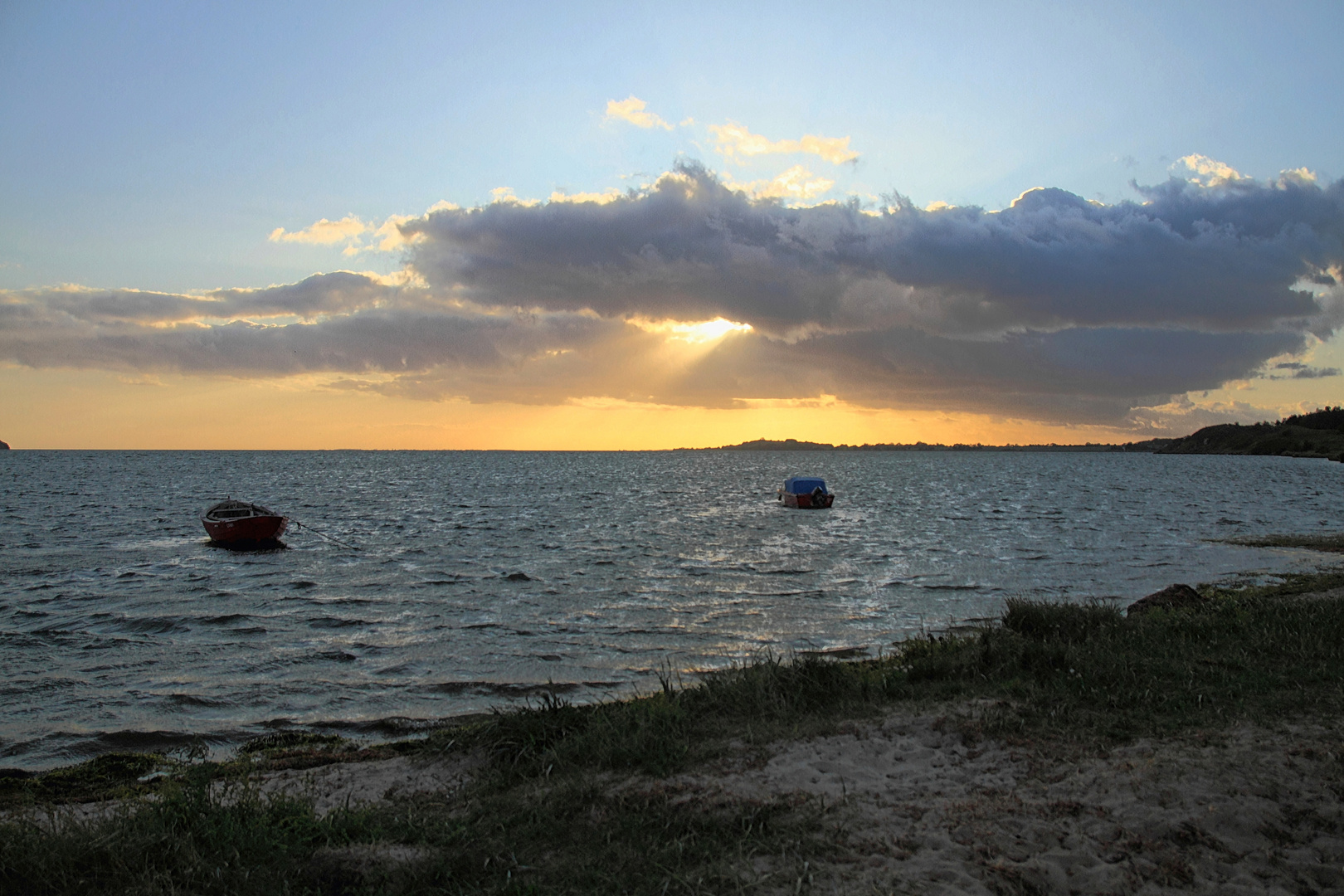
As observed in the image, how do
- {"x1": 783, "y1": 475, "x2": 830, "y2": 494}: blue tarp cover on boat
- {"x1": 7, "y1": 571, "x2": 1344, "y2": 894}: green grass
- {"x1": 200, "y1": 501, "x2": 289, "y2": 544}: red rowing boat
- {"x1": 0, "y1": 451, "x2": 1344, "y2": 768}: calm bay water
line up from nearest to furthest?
1. {"x1": 7, "y1": 571, "x2": 1344, "y2": 894}: green grass
2. {"x1": 0, "y1": 451, "x2": 1344, "y2": 768}: calm bay water
3. {"x1": 200, "y1": 501, "x2": 289, "y2": 544}: red rowing boat
4. {"x1": 783, "y1": 475, "x2": 830, "y2": 494}: blue tarp cover on boat

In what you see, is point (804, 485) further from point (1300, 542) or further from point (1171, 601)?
point (1171, 601)

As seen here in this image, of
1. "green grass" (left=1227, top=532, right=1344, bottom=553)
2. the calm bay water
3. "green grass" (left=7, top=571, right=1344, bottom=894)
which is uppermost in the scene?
"green grass" (left=7, top=571, right=1344, bottom=894)

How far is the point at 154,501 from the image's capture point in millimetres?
64125

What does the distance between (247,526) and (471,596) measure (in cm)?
1809

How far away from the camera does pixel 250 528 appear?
35188 millimetres

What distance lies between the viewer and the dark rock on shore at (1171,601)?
1516cm

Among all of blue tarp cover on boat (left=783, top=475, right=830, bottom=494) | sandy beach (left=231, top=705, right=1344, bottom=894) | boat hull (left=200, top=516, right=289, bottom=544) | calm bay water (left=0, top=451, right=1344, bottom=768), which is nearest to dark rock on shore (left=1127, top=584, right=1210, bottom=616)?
calm bay water (left=0, top=451, right=1344, bottom=768)

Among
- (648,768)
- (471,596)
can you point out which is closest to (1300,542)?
(471,596)

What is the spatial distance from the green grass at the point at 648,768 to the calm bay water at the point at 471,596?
10.4 ft

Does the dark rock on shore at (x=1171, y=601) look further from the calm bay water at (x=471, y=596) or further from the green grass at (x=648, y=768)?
the calm bay water at (x=471, y=596)

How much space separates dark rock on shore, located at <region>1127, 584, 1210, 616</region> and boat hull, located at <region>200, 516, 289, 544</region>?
110ft

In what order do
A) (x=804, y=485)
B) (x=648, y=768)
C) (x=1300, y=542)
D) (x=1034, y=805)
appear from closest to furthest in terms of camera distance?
(x=1034, y=805)
(x=648, y=768)
(x=1300, y=542)
(x=804, y=485)

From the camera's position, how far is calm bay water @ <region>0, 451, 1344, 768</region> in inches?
537

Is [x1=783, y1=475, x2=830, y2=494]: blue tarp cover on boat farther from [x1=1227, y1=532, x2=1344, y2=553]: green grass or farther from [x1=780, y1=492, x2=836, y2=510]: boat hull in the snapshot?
[x1=1227, y1=532, x2=1344, y2=553]: green grass
